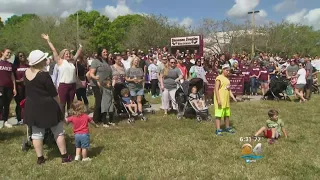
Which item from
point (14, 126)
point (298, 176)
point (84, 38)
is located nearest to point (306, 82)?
point (298, 176)

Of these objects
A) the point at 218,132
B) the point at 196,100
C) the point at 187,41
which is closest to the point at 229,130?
the point at 218,132

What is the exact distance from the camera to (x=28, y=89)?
5852 mm

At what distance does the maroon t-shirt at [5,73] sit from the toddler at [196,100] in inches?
185

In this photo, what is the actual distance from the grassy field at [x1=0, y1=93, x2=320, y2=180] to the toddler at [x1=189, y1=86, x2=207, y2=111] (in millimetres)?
561

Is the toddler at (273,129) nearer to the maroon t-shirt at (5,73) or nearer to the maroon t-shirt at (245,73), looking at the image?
the maroon t-shirt at (5,73)

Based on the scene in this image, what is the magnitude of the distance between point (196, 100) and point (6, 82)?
489 cm

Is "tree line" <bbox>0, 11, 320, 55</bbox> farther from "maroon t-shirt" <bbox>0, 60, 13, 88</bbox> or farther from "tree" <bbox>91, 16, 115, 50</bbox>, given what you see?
"maroon t-shirt" <bbox>0, 60, 13, 88</bbox>

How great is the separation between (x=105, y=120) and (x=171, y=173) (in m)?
4.16

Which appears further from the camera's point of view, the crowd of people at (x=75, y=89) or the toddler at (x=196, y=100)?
the toddler at (x=196, y=100)

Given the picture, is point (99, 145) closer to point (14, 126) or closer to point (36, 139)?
point (36, 139)

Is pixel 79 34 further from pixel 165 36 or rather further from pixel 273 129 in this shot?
pixel 273 129

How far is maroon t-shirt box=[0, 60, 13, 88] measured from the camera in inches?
328

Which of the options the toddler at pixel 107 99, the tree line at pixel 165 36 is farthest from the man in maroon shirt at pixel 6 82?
the tree line at pixel 165 36

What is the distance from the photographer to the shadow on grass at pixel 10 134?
25.8 feet
